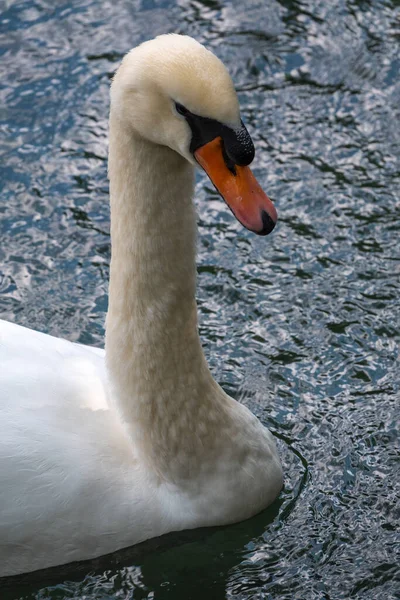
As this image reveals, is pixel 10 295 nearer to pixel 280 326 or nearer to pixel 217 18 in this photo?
pixel 280 326

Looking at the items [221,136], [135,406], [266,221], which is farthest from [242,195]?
[135,406]

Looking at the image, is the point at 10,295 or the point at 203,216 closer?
the point at 10,295

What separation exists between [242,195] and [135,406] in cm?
126

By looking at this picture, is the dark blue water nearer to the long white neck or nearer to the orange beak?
the long white neck

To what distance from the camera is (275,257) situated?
740 cm

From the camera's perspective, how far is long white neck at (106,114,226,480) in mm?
4648

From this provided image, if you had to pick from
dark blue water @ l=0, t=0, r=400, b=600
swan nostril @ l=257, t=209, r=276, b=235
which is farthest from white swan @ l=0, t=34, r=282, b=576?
dark blue water @ l=0, t=0, r=400, b=600

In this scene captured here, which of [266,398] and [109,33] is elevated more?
[109,33]

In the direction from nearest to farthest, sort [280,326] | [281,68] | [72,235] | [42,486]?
[42,486], [280,326], [72,235], [281,68]

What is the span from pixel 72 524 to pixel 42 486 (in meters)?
0.22

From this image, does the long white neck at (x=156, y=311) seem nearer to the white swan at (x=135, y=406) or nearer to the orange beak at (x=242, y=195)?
the white swan at (x=135, y=406)

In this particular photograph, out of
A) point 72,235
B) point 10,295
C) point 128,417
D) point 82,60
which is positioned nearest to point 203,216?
point 72,235

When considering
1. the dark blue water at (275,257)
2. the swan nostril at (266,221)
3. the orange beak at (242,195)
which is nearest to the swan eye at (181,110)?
the orange beak at (242,195)

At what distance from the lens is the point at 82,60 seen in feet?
29.8
